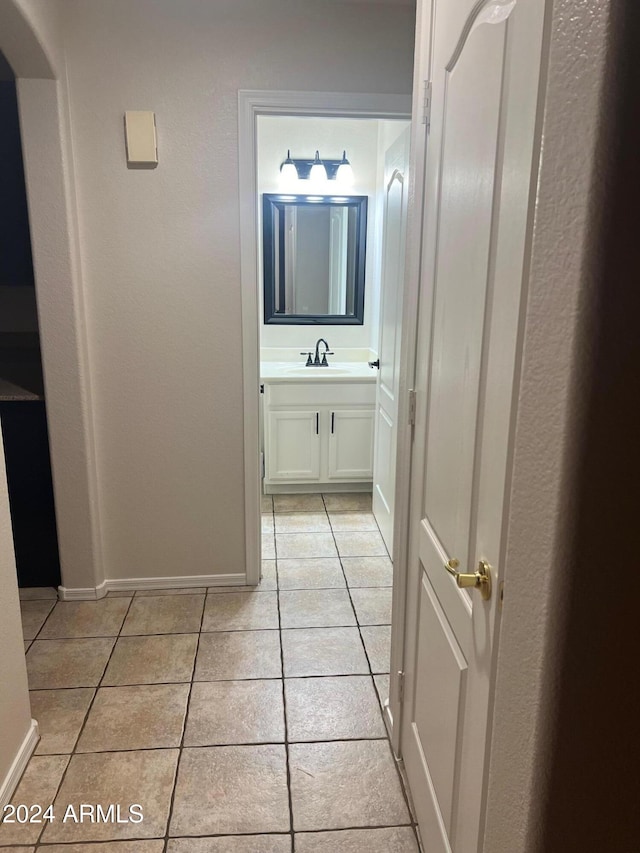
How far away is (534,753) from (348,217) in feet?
13.1

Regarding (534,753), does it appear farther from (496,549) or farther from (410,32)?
(410,32)

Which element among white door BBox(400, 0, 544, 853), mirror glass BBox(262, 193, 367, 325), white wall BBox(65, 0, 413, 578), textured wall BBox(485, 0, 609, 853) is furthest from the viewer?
mirror glass BBox(262, 193, 367, 325)

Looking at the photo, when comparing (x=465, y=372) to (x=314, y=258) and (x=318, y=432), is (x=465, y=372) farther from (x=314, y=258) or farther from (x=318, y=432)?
(x=314, y=258)

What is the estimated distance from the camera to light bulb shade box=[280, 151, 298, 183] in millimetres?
4156

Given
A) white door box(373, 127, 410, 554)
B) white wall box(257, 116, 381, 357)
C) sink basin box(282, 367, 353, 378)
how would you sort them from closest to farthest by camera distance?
1. white door box(373, 127, 410, 554)
2. sink basin box(282, 367, 353, 378)
3. white wall box(257, 116, 381, 357)

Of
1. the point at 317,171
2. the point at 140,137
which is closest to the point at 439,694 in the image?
the point at 140,137

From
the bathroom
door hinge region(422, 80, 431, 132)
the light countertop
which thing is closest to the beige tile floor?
the bathroom

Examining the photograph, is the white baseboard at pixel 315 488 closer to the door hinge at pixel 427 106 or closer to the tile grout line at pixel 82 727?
the tile grout line at pixel 82 727

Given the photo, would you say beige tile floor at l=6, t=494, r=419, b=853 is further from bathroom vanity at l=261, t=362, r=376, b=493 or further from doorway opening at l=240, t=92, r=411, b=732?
bathroom vanity at l=261, t=362, r=376, b=493

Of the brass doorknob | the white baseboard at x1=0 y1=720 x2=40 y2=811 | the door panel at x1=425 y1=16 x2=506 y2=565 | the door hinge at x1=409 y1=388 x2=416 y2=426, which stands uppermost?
the door panel at x1=425 y1=16 x2=506 y2=565

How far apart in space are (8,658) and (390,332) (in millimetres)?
2310

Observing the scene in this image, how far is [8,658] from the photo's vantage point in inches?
72.6

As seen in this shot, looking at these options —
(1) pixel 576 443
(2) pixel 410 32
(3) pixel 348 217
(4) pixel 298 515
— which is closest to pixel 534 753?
(1) pixel 576 443

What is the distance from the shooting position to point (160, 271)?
2.70 metres
